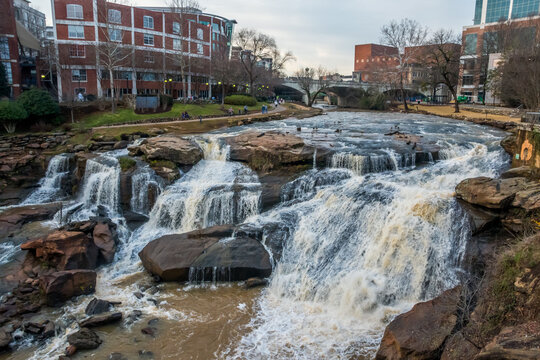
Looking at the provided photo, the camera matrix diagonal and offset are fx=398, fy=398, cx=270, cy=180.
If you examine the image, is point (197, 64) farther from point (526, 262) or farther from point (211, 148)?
point (526, 262)

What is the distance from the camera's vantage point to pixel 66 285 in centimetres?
1316

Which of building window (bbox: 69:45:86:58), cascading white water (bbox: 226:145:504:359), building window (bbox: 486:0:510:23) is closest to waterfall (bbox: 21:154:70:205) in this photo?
cascading white water (bbox: 226:145:504:359)

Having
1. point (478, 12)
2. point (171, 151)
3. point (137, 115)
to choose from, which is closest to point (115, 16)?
point (137, 115)

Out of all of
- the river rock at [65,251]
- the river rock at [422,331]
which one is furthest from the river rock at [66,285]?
the river rock at [422,331]

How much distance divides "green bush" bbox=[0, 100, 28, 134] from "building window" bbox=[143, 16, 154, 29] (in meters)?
24.7

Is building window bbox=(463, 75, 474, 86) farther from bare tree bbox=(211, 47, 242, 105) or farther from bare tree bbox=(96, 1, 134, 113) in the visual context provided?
bare tree bbox=(96, 1, 134, 113)

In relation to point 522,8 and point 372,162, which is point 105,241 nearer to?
point 372,162

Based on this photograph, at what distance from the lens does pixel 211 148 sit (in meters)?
24.1

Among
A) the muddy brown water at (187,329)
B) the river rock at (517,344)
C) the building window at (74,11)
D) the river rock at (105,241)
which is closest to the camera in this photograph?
the river rock at (517,344)

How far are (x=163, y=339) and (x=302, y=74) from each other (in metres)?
72.7

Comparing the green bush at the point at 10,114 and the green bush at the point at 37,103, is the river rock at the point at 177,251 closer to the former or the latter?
the green bush at the point at 10,114

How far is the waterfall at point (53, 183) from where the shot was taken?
23250 millimetres

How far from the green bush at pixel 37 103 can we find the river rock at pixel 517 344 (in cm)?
3547

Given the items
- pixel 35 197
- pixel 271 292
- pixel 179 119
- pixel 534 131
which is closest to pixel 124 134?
pixel 35 197
